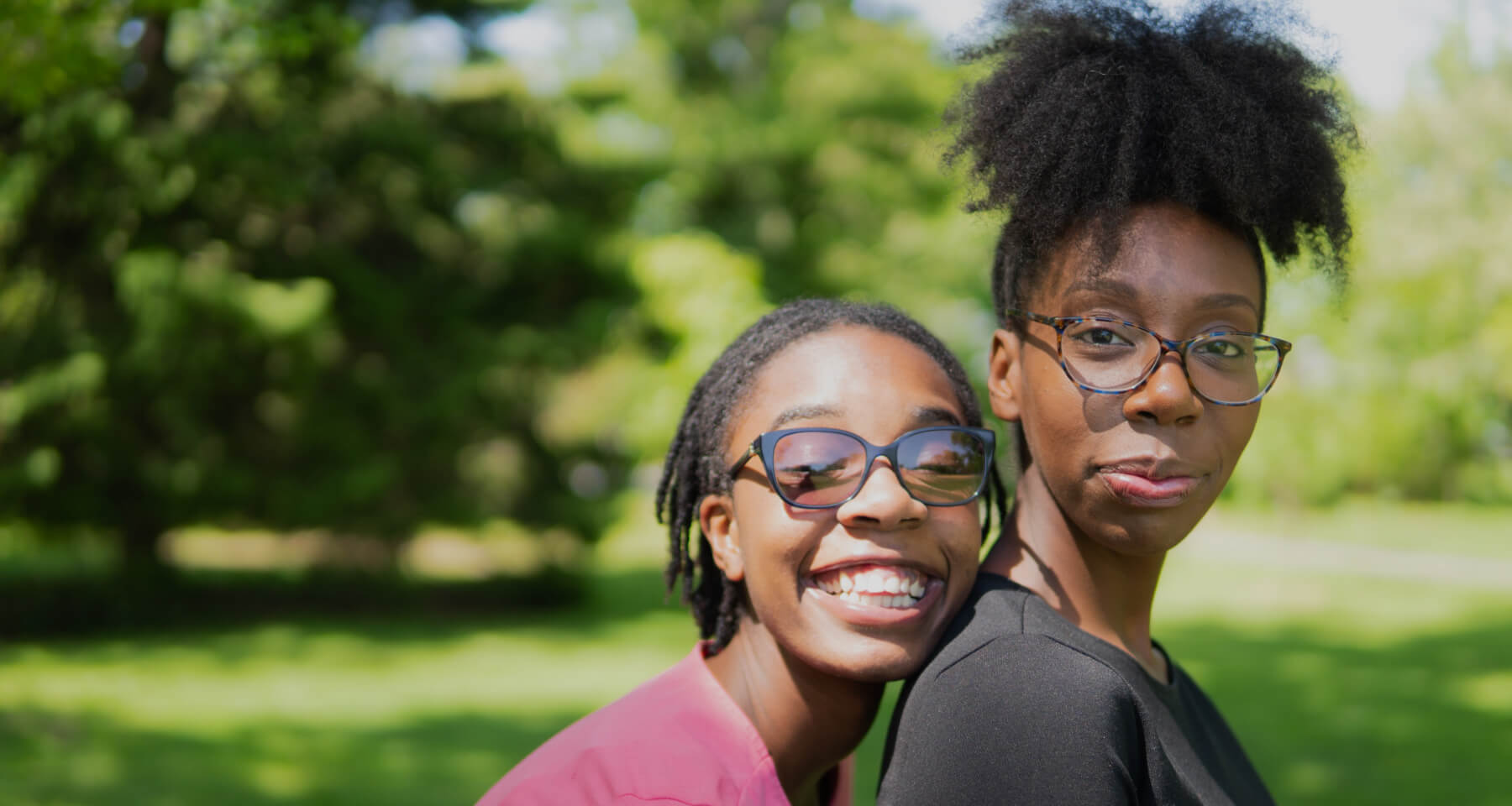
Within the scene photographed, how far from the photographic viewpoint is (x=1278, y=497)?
32.7 m

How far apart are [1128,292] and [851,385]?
572mm

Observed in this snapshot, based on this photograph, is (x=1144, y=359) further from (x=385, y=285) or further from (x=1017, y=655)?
(x=385, y=285)

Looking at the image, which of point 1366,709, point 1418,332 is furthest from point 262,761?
point 1418,332

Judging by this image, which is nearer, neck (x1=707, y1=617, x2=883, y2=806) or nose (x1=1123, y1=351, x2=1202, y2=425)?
nose (x1=1123, y1=351, x2=1202, y2=425)

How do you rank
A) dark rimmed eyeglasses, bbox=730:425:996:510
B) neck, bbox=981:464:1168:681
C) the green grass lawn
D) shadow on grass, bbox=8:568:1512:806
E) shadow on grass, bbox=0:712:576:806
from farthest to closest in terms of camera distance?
the green grass lawn, shadow on grass, bbox=8:568:1512:806, shadow on grass, bbox=0:712:576:806, dark rimmed eyeglasses, bbox=730:425:996:510, neck, bbox=981:464:1168:681

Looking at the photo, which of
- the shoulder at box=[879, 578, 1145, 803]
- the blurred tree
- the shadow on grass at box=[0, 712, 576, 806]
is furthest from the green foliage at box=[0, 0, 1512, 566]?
the shoulder at box=[879, 578, 1145, 803]

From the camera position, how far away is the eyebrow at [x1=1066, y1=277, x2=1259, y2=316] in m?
2.08

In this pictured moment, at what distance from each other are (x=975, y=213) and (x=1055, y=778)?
110 cm

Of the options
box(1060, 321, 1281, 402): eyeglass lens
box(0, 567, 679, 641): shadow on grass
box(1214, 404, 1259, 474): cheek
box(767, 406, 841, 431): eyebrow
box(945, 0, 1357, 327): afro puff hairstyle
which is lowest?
box(1214, 404, 1259, 474): cheek

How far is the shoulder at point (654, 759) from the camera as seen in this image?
2.23m

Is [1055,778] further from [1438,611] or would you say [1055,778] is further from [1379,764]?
[1438,611]

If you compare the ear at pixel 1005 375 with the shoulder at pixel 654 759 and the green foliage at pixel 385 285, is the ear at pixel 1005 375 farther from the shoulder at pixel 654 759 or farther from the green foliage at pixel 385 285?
the green foliage at pixel 385 285

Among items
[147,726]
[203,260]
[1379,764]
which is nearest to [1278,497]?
[1379,764]

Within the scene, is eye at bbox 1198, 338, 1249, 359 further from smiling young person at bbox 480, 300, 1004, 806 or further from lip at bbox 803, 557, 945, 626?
lip at bbox 803, 557, 945, 626
